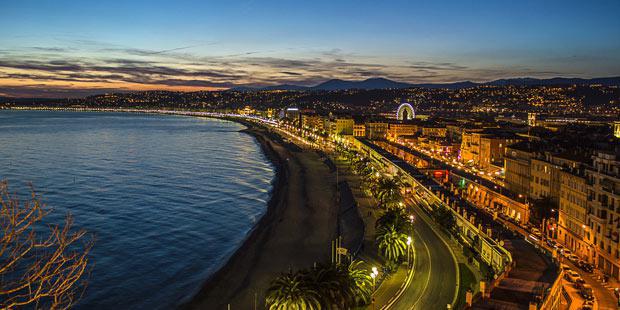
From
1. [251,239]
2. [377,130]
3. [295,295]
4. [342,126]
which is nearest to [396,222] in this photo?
[295,295]

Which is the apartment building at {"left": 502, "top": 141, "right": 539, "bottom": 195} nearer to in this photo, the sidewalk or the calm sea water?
the sidewalk

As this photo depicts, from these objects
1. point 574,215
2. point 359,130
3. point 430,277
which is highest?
point 574,215

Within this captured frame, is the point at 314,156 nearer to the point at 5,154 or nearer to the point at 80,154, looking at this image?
the point at 80,154

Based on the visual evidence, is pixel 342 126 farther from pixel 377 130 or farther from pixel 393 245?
pixel 393 245

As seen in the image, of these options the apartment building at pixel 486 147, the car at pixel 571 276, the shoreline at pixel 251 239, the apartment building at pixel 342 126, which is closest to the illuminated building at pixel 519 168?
the apartment building at pixel 486 147

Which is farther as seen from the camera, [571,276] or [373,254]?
[373,254]

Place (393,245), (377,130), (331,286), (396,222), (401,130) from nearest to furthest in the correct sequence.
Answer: (331,286) < (393,245) < (396,222) < (401,130) < (377,130)

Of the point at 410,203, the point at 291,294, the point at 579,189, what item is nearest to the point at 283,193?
the point at 410,203

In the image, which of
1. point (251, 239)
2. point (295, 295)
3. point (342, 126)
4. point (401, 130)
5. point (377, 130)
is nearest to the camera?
point (295, 295)
